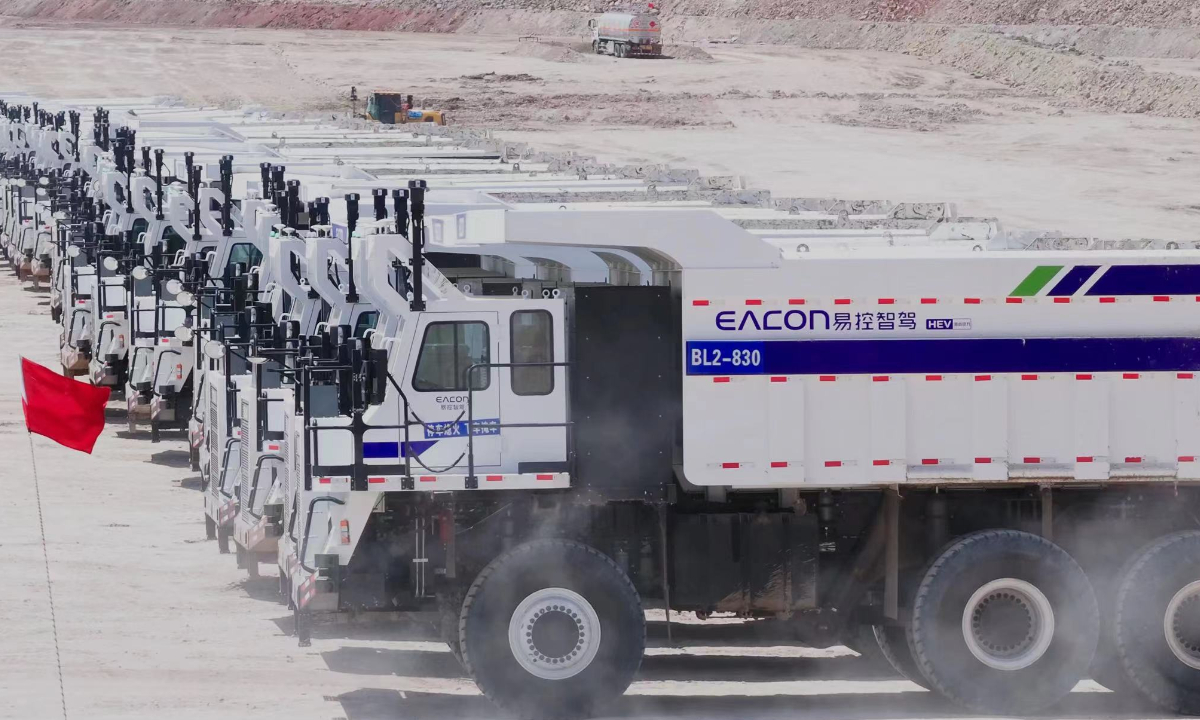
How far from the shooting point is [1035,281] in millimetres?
13547

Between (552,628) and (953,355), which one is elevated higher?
(953,355)

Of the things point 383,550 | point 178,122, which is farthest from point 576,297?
point 178,122

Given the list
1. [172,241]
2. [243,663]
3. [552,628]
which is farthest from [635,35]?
[552,628]

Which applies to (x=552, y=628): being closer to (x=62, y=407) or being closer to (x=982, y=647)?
(x=982, y=647)

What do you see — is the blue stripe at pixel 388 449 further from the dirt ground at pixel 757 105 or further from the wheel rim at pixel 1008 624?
the dirt ground at pixel 757 105

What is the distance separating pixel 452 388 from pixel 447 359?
204 millimetres

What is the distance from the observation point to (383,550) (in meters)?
13.5

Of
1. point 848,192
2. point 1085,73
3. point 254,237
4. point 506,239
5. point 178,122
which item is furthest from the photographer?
point 1085,73

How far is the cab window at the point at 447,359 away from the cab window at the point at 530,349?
7.3 inches

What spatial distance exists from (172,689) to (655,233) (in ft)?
16.3

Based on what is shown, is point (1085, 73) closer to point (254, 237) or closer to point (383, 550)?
point (254, 237)

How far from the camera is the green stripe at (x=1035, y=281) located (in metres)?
13.5

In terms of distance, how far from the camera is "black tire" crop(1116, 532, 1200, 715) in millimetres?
13812

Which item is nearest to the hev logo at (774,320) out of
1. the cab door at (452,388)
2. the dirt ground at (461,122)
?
the cab door at (452,388)
